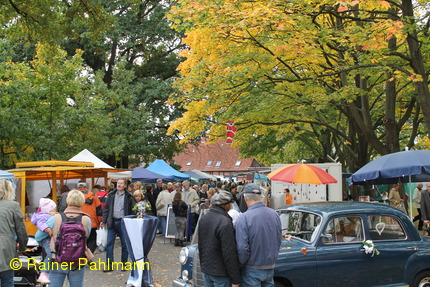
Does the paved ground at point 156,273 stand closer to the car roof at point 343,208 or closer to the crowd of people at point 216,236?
the crowd of people at point 216,236

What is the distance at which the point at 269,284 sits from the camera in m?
4.96

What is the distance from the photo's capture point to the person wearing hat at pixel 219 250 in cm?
469

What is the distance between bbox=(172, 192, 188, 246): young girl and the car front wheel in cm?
746

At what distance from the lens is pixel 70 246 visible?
561cm

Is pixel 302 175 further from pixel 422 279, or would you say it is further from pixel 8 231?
pixel 8 231

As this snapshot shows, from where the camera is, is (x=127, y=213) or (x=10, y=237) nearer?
(x=10, y=237)

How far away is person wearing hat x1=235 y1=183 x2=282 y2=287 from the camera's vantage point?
4781mm

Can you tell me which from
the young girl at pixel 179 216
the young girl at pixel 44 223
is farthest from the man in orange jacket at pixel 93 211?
the young girl at pixel 179 216

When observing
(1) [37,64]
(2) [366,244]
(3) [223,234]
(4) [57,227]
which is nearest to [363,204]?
(2) [366,244]

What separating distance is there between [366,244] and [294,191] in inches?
414

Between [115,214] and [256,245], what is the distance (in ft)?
16.9

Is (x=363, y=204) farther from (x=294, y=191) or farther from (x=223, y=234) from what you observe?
(x=294, y=191)

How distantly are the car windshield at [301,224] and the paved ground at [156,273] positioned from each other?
277 cm

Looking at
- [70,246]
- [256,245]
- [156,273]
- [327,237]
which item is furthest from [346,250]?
[156,273]
